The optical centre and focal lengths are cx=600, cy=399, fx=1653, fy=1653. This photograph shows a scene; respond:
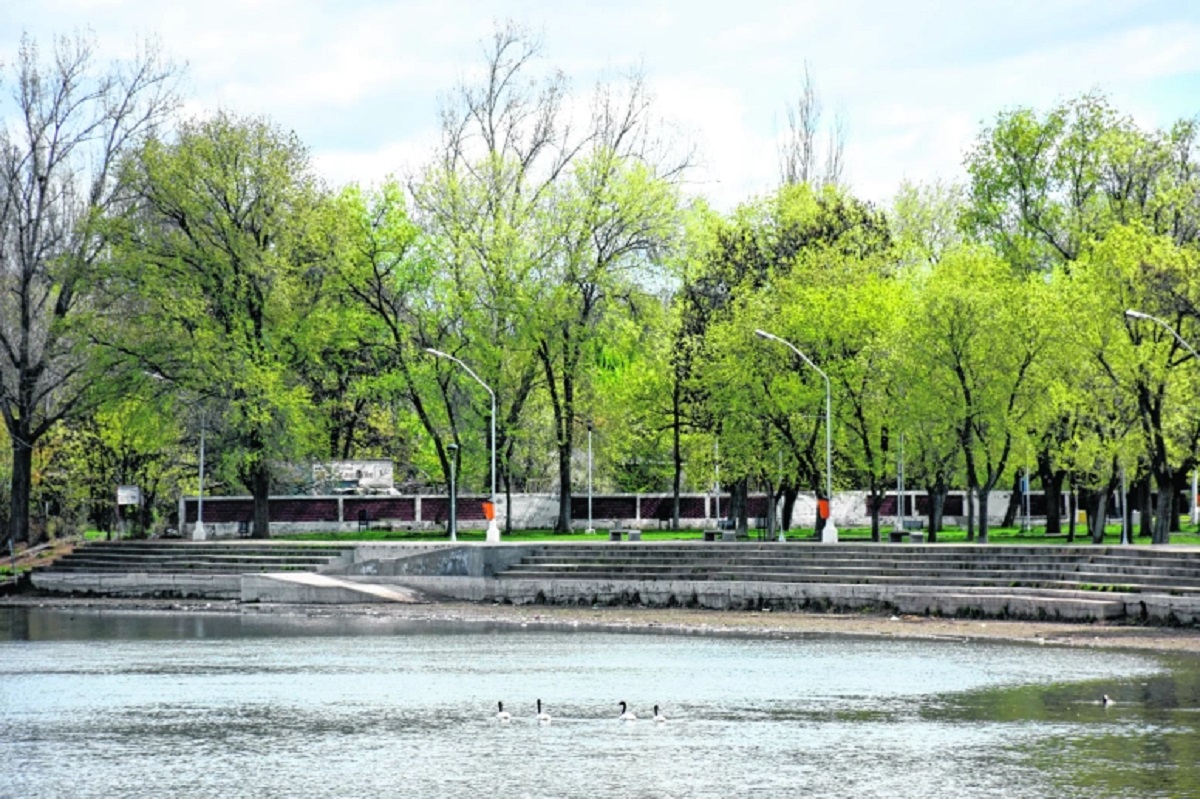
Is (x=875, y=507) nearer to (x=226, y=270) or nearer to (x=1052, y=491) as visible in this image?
(x=1052, y=491)

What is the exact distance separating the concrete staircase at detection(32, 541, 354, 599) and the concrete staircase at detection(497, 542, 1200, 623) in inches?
317

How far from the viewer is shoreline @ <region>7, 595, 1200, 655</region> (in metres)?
33.2

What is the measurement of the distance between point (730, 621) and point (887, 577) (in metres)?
4.61

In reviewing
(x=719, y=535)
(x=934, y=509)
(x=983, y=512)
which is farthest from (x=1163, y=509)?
(x=719, y=535)

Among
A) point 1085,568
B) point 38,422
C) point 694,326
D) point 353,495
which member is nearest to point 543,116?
point 694,326

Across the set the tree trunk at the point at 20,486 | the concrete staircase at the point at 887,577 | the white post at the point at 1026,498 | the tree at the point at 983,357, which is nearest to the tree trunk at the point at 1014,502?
the white post at the point at 1026,498

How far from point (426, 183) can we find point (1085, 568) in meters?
34.5

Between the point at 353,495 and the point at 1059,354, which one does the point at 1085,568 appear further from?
the point at 353,495

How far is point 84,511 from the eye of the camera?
7619 centimetres

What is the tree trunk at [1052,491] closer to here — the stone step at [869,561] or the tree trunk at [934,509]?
the tree trunk at [934,509]

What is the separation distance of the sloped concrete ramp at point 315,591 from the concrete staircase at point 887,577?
10.8 ft

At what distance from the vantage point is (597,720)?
2253 centimetres

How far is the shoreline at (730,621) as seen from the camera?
109ft

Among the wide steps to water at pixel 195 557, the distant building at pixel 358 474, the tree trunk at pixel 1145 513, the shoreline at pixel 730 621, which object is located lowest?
the shoreline at pixel 730 621
